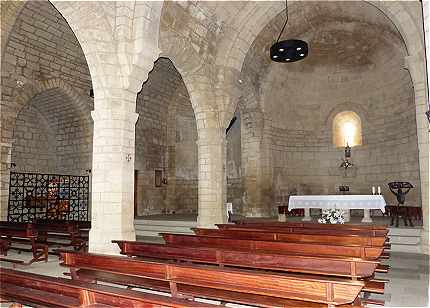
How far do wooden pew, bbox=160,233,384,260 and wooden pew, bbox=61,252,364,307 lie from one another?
2.41 feet

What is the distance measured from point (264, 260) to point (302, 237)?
5.90 ft

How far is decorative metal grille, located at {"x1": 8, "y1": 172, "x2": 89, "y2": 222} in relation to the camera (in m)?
12.4

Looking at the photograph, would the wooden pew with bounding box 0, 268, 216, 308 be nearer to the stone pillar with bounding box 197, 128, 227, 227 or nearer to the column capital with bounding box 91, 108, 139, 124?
the column capital with bounding box 91, 108, 139, 124

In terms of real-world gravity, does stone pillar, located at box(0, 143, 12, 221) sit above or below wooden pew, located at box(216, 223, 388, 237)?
above

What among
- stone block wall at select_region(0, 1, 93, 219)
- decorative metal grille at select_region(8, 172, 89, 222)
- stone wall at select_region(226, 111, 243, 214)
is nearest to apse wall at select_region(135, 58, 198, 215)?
stone wall at select_region(226, 111, 243, 214)

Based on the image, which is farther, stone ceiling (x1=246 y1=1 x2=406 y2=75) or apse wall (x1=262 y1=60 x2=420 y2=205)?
apse wall (x1=262 y1=60 x2=420 y2=205)

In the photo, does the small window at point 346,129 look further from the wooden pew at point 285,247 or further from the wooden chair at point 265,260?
the wooden chair at point 265,260

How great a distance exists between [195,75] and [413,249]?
685 cm

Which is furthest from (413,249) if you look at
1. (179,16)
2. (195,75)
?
(179,16)

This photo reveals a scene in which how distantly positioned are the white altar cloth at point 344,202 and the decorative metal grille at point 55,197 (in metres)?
7.73

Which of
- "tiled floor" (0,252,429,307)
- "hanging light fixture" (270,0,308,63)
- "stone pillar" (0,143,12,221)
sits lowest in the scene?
"tiled floor" (0,252,429,307)

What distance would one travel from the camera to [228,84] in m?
10.3

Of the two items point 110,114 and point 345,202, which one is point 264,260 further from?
point 345,202

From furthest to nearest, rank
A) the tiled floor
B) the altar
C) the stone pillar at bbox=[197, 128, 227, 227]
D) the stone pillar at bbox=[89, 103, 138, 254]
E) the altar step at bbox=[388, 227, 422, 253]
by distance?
the stone pillar at bbox=[197, 128, 227, 227], the altar, the altar step at bbox=[388, 227, 422, 253], the stone pillar at bbox=[89, 103, 138, 254], the tiled floor
